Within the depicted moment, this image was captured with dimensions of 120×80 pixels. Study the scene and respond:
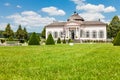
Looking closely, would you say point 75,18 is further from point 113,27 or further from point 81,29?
point 113,27

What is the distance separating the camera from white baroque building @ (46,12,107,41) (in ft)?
229

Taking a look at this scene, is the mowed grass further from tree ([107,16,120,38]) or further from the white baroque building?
tree ([107,16,120,38])

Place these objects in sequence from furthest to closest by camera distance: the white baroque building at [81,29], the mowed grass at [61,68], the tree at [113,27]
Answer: the tree at [113,27], the white baroque building at [81,29], the mowed grass at [61,68]

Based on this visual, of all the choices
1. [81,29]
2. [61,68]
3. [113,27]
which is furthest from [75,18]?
[61,68]

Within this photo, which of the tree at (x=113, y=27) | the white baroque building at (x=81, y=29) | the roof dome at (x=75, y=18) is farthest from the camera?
the tree at (x=113, y=27)

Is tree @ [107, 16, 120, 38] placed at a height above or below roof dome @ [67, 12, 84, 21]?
below

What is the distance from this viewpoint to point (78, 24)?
70.1 meters

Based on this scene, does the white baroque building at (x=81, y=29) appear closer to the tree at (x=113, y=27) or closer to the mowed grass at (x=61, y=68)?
the tree at (x=113, y=27)

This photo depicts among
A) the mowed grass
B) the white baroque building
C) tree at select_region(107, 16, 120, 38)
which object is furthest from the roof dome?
the mowed grass

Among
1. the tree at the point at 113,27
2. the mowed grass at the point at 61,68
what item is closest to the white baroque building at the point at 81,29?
the tree at the point at 113,27

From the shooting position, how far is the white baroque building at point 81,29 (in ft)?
229

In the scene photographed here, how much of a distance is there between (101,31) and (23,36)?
26.0 m

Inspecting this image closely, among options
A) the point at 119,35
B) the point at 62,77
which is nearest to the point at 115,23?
the point at 119,35

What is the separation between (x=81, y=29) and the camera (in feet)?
233
